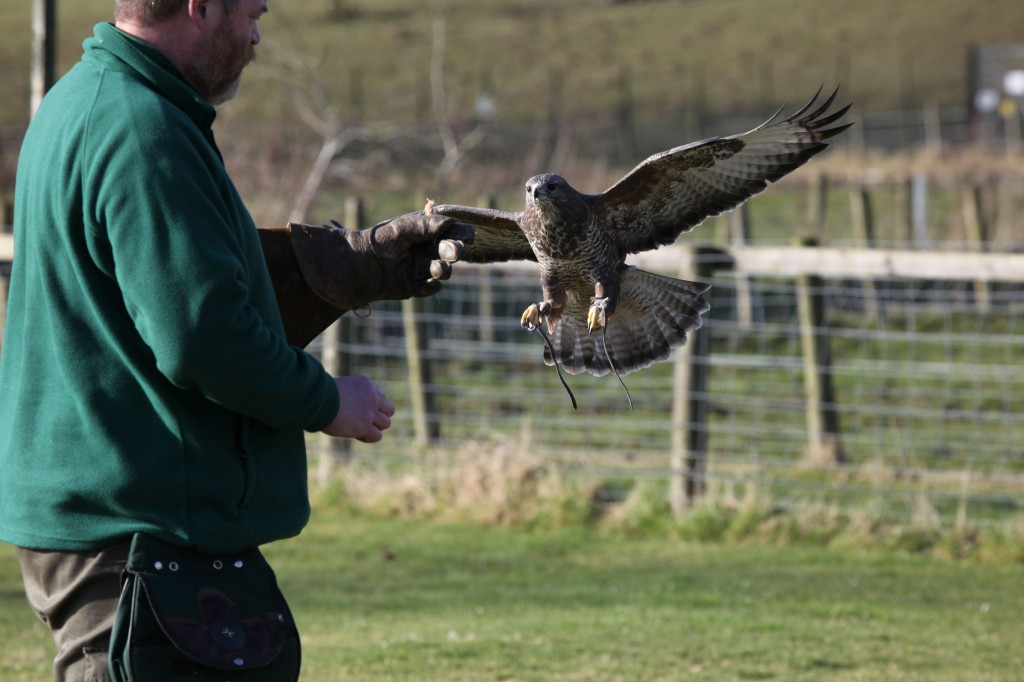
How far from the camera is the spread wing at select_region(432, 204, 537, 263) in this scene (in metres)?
3.67

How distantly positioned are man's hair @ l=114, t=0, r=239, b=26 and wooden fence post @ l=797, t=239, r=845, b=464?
5716mm

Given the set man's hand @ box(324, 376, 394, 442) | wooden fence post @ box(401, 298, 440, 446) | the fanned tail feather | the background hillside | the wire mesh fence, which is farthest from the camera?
the background hillside

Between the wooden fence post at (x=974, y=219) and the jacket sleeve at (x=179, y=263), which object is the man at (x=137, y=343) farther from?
the wooden fence post at (x=974, y=219)

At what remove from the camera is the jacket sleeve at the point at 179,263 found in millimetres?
2408

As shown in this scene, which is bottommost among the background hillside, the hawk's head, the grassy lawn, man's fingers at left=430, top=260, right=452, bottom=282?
the grassy lawn

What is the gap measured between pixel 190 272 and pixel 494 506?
5.53 m

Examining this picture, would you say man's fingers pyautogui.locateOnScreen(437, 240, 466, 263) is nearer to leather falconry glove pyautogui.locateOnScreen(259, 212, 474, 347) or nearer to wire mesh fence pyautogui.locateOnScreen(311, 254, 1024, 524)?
leather falconry glove pyautogui.locateOnScreen(259, 212, 474, 347)

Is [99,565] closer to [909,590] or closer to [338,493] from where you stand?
[909,590]

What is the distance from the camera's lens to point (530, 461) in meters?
7.74

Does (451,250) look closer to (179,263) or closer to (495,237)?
(179,263)

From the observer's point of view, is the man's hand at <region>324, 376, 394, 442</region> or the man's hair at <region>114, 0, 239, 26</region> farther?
the man's hand at <region>324, 376, 394, 442</region>

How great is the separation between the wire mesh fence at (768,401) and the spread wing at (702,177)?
312 cm

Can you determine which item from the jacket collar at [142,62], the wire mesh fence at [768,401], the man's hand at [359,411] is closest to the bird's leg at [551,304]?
the man's hand at [359,411]

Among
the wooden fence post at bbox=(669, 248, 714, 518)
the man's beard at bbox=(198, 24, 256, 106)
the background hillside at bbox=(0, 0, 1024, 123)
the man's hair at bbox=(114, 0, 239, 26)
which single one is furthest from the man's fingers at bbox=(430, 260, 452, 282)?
the background hillside at bbox=(0, 0, 1024, 123)
